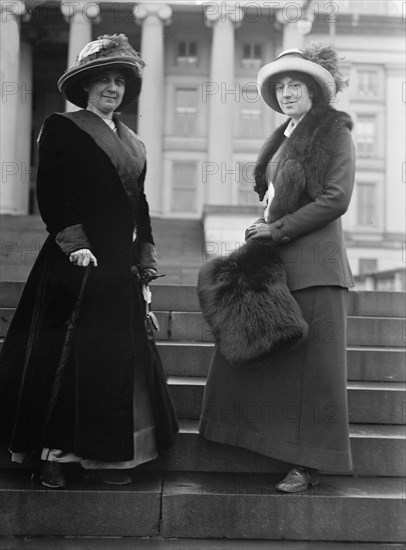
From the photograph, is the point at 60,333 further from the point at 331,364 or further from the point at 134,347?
the point at 331,364

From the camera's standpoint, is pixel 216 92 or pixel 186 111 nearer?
pixel 216 92


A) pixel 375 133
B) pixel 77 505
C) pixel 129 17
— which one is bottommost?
pixel 77 505

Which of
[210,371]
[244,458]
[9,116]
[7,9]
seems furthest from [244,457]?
[9,116]

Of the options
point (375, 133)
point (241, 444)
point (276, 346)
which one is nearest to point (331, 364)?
point (276, 346)

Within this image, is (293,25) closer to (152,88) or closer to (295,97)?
(152,88)

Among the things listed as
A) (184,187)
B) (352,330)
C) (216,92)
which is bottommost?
(352,330)

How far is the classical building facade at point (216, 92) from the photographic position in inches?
802

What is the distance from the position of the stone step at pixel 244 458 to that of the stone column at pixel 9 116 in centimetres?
1142

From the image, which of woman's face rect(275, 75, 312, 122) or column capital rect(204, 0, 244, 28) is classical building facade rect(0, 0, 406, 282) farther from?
woman's face rect(275, 75, 312, 122)

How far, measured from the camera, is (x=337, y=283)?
2.89 m

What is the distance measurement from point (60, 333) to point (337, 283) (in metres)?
1.36

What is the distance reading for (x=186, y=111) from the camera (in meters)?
23.7

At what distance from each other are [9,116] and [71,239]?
16003mm

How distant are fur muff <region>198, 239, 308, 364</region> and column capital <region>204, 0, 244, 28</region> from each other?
19043 mm
